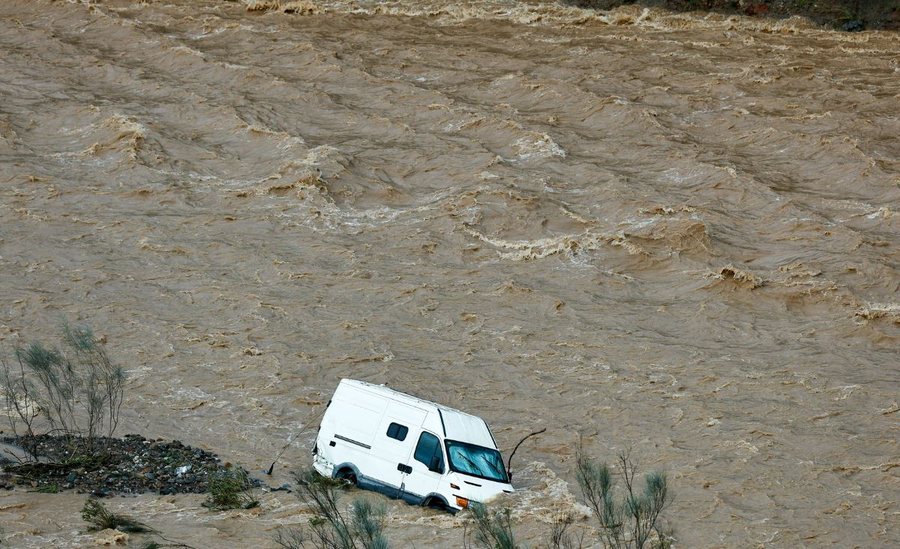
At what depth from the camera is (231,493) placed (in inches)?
592

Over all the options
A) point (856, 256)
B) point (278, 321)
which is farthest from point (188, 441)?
point (856, 256)

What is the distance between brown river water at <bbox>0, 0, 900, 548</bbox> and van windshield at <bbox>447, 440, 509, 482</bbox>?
2.35ft

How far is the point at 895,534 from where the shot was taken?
51.1 ft

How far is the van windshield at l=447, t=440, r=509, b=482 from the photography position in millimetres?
15727

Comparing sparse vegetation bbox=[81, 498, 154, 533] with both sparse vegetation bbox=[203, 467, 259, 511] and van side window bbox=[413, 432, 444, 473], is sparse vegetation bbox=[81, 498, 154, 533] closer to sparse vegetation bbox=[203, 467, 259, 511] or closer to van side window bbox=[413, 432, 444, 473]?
sparse vegetation bbox=[203, 467, 259, 511]

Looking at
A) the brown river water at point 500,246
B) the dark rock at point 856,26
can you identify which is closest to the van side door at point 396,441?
the brown river water at point 500,246

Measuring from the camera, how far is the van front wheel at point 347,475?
16.2 metres

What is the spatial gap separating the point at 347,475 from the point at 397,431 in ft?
3.16

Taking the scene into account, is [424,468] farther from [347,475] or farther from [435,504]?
[347,475]

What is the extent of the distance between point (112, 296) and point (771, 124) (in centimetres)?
1816

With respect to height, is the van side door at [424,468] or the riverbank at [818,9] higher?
the riverbank at [818,9]

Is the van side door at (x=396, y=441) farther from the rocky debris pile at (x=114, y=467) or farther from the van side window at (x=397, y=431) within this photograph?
the rocky debris pile at (x=114, y=467)

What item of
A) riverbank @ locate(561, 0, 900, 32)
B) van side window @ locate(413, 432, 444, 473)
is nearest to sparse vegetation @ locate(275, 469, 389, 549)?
van side window @ locate(413, 432, 444, 473)

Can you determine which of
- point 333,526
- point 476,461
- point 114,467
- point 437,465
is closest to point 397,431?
point 437,465
